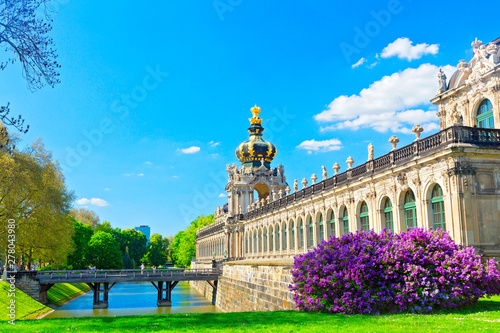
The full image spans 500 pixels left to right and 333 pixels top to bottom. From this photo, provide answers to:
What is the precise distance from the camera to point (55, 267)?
238 feet

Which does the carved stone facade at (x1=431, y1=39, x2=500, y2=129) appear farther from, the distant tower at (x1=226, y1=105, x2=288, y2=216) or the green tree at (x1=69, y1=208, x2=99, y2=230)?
the green tree at (x1=69, y1=208, x2=99, y2=230)

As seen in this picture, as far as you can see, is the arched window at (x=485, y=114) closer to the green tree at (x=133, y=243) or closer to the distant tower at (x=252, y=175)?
the distant tower at (x=252, y=175)

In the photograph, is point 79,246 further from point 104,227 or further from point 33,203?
point 104,227

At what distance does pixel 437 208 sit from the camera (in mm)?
23609

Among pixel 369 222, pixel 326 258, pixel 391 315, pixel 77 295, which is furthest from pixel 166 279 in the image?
pixel 391 315

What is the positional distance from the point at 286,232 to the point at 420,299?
30740 millimetres

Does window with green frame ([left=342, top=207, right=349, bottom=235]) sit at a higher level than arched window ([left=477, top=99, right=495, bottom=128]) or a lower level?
lower

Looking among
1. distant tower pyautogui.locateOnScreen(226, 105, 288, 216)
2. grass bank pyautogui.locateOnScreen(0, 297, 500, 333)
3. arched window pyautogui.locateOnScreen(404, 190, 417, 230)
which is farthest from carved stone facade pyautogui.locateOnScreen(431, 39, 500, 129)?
distant tower pyautogui.locateOnScreen(226, 105, 288, 216)

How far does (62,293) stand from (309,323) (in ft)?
159

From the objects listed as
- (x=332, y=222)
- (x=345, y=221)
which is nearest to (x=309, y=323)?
(x=345, y=221)

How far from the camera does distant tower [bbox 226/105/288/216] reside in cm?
7069

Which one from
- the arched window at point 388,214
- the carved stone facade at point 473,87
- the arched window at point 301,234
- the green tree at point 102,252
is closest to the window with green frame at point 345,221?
the arched window at point 388,214

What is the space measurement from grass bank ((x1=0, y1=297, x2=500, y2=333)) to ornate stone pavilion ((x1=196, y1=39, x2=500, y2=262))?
6200 millimetres

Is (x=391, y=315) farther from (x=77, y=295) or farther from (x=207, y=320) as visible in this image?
(x=77, y=295)
